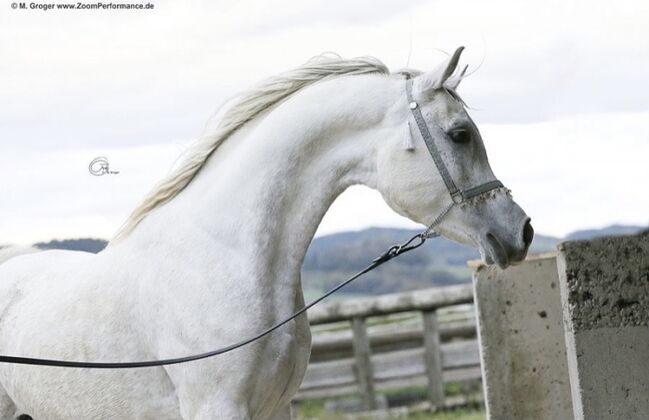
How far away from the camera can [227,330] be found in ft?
13.0

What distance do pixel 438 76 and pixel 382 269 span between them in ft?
31.4

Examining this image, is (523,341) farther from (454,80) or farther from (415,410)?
(415,410)

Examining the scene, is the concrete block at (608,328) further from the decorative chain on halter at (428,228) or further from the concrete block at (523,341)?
the decorative chain on halter at (428,228)

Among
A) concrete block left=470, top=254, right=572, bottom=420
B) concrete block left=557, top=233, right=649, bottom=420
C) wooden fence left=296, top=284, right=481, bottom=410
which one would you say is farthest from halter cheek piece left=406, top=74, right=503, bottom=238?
wooden fence left=296, top=284, right=481, bottom=410

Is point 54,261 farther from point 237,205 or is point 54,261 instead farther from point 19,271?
point 237,205

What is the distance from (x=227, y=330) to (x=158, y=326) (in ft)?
0.91

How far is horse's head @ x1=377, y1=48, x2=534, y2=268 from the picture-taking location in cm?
397

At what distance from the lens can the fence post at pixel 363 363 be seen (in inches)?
474

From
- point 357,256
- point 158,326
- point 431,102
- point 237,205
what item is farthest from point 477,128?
point 357,256

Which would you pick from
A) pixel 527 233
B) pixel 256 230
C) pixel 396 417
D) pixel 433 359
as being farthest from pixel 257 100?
pixel 433 359

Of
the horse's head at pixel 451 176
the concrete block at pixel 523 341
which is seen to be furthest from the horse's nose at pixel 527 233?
the concrete block at pixel 523 341

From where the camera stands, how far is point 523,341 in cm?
618

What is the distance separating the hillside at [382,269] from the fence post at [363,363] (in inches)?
15.5

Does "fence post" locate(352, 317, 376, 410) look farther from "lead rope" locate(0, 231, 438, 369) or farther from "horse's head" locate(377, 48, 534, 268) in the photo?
"horse's head" locate(377, 48, 534, 268)
